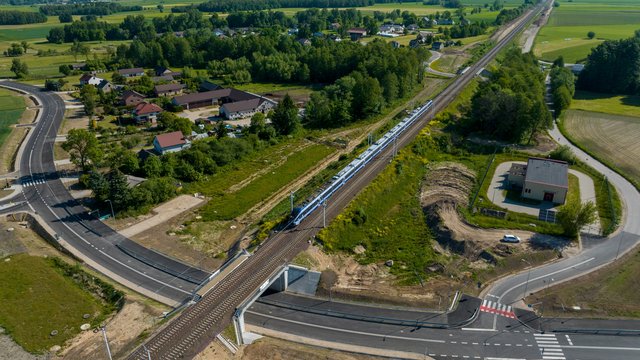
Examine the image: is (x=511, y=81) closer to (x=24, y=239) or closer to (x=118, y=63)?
(x=24, y=239)

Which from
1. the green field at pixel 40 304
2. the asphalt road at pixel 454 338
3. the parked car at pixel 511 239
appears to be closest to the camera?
the asphalt road at pixel 454 338

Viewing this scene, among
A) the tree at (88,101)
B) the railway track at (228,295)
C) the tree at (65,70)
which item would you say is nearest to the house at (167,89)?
the tree at (88,101)

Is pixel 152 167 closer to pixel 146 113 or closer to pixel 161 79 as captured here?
pixel 146 113

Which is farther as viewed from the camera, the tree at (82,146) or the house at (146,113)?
the house at (146,113)

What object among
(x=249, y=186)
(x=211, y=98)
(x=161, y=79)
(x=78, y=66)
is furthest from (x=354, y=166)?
(x=78, y=66)

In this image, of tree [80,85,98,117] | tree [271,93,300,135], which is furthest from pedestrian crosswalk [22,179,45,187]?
tree [271,93,300,135]

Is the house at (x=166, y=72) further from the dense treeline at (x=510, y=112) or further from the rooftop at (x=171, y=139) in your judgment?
the dense treeline at (x=510, y=112)
